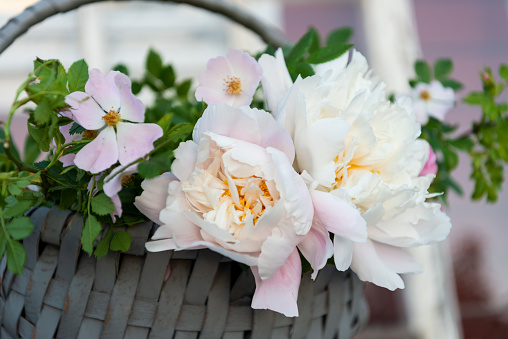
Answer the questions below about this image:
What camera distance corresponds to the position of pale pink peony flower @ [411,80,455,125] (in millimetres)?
564

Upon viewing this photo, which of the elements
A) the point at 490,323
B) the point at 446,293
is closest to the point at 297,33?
the point at 446,293

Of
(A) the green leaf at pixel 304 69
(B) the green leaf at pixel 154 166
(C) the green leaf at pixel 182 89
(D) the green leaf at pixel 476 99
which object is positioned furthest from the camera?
(C) the green leaf at pixel 182 89

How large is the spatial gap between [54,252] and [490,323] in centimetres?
121

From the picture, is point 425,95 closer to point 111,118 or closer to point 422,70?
point 422,70

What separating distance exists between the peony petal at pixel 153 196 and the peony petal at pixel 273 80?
0.11 meters

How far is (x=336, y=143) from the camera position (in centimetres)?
33

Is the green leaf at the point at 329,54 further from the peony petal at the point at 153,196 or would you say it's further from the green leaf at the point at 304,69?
the peony petal at the point at 153,196

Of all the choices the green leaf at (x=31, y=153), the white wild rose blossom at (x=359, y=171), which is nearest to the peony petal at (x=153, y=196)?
the white wild rose blossom at (x=359, y=171)

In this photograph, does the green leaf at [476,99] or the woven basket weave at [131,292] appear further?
the green leaf at [476,99]

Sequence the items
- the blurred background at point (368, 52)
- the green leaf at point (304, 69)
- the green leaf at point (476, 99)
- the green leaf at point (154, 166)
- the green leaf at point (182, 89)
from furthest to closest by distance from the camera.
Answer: the blurred background at point (368, 52), the green leaf at point (182, 89), the green leaf at point (476, 99), the green leaf at point (304, 69), the green leaf at point (154, 166)

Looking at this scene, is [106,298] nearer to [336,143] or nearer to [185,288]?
[185,288]

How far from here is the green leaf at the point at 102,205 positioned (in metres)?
0.32

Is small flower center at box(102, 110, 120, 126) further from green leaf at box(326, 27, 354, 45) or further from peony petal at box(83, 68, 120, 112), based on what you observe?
green leaf at box(326, 27, 354, 45)

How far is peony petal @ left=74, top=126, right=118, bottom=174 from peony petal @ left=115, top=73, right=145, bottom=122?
0.02 m
